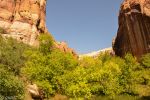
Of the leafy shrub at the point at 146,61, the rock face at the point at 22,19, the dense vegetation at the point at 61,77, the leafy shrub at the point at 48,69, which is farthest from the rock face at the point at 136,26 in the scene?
the leafy shrub at the point at 48,69

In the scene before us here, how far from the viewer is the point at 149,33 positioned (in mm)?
59438

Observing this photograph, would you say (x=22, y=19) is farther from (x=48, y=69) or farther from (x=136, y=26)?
(x=48, y=69)

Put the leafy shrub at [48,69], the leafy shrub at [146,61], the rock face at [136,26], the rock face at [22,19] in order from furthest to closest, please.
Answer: the rock face at [22,19] < the rock face at [136,26] < the leafy shrub at [146,61] < the leafy shrub at [48,69]

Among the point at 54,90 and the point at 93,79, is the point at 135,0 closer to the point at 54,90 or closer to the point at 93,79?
the point at 93,79

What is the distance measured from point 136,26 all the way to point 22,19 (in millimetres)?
28171

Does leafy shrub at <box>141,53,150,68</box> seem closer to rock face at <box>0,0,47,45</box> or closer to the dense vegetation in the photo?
the dense vegetation

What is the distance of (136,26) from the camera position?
6169 centimetres

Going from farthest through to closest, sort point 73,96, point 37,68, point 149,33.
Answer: point 149,33
point 37,68
point 73,96

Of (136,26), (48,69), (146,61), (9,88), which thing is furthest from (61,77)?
(136,26)

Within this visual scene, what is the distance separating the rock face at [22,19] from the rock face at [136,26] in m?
21.2

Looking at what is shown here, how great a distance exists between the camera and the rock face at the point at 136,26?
5981 centimetres

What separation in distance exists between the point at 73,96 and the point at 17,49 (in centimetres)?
2674

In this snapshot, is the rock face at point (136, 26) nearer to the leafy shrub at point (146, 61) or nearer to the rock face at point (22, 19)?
the leafy shrub at point (146, 61)

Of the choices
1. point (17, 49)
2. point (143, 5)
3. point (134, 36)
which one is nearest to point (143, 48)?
point (134, 36)
